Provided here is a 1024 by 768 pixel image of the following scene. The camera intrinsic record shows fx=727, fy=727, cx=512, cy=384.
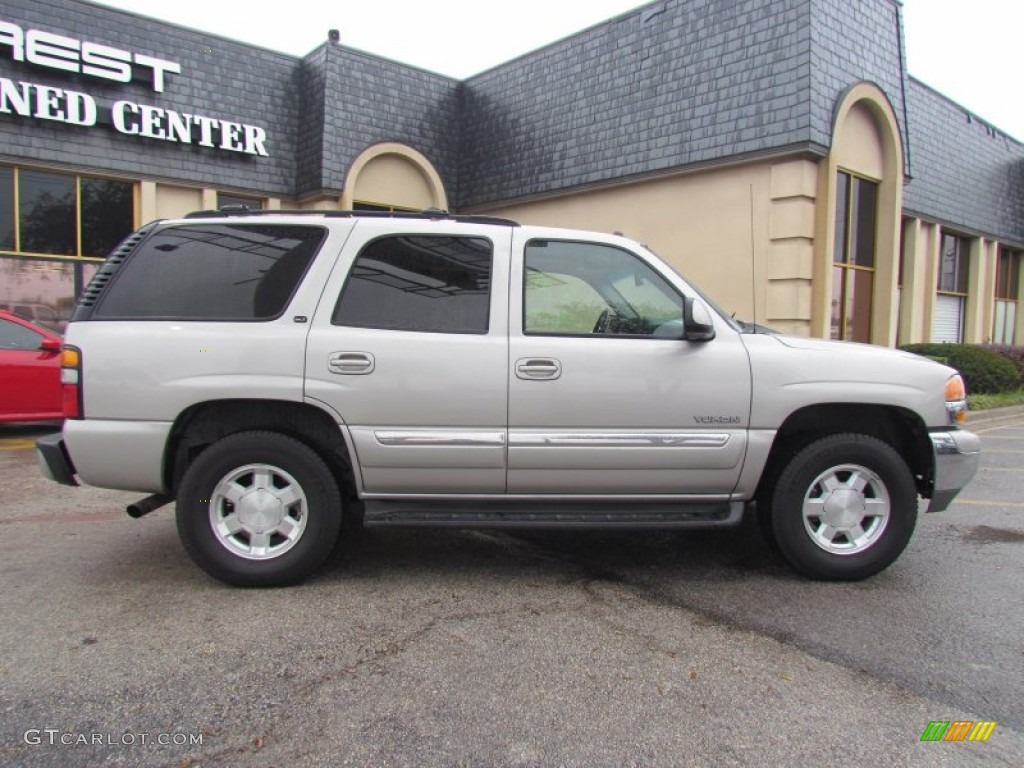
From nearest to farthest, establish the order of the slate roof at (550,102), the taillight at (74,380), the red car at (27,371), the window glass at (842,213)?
the taillight at (74,380) → the red car at (27,371) → the slate roof at (550,102) → the window glass at (842,213)

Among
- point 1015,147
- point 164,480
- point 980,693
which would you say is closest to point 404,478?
point 164,480

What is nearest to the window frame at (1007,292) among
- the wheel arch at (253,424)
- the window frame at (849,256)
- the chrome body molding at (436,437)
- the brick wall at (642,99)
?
the window frame at (849,256)

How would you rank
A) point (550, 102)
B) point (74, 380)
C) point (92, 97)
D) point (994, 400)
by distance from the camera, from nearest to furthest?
point (74, 380)
point (92, 97)
point (994, 400)
point (550, 102)

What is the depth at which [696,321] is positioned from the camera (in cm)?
384

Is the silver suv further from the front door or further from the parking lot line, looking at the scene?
the parking lot line

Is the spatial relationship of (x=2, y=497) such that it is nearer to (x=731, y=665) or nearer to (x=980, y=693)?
(x=731, y=665)

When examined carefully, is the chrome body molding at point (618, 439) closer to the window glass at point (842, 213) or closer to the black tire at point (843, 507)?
the black tire at point (843, 507)

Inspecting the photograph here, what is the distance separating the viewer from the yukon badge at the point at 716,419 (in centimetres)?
395

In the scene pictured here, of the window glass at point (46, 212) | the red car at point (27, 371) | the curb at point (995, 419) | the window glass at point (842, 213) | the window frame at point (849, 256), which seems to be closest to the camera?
the red car at point (27, 371)

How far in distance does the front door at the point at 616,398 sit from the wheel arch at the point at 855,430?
1.23ft

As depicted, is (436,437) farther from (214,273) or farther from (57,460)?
(57,460)

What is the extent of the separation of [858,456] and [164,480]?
3.80m

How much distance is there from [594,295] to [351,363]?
1393 millimetres

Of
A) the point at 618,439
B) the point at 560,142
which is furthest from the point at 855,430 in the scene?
the point at 560,142
